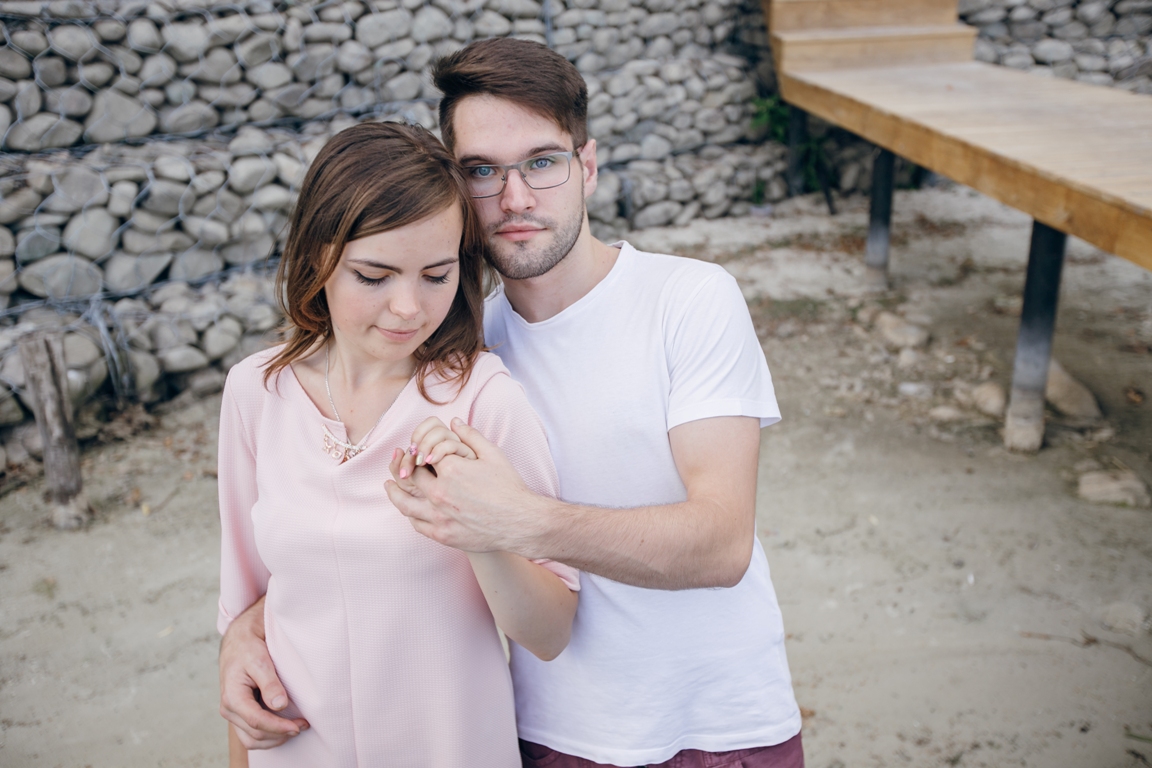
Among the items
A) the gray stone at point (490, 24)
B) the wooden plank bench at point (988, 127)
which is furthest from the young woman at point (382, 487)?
the gray stone at point (490, 24)

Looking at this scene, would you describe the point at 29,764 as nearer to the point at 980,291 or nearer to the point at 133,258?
the point at 133,258

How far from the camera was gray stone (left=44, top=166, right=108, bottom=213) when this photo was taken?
4488 mm

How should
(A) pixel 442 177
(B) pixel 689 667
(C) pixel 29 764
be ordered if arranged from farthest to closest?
(C) pixel 29 764 < (B) pixel 689 667 < (A) pixel 442 177

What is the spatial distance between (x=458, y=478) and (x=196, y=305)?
14.0 feet

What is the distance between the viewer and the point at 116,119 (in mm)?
4840

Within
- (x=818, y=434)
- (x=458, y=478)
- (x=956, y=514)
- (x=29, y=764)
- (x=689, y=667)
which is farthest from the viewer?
(x=818, y=434)

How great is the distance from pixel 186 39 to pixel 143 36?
0.74 ft

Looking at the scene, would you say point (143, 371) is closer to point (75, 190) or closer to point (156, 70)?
point (75, 190)

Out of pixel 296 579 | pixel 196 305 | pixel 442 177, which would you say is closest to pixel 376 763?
pixel 296 579

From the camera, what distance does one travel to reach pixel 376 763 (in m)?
1.38

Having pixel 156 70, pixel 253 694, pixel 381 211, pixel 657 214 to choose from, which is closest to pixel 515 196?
pixel 381 211

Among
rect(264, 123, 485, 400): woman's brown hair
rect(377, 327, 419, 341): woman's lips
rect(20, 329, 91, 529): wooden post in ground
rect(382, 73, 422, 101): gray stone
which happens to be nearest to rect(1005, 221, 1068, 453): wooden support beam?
rect(264, 123, 485, 400): woman's brown hair

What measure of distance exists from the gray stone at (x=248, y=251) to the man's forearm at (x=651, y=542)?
4.48m

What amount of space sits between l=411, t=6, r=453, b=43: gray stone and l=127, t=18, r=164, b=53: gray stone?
5.38 feet
